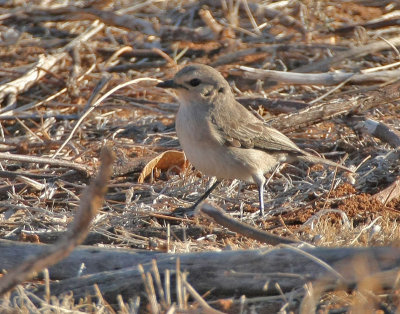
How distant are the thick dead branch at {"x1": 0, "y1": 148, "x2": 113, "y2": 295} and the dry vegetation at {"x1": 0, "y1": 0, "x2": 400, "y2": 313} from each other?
53 cm

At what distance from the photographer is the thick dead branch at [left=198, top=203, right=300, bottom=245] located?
4.32m

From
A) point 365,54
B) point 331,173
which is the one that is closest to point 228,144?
point 331,173

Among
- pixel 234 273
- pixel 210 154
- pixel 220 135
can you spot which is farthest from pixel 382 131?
pixel 234 273

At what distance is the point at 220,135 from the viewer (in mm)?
6332

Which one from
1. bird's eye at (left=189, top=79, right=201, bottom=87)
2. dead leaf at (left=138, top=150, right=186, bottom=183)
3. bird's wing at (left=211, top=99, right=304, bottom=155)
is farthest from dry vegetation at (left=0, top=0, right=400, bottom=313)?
bird's eye at (left=189, top=79, right=201, bottom=87)

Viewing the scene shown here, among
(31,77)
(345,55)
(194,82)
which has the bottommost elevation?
(345,55)

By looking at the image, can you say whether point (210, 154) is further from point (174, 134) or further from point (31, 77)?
point (31, 77)

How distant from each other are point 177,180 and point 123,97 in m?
2.09

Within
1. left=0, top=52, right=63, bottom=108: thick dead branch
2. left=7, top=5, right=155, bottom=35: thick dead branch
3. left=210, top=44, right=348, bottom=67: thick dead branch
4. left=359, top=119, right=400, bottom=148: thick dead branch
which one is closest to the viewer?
left=359, top=119, right=400, bottom=148: thick dead branch

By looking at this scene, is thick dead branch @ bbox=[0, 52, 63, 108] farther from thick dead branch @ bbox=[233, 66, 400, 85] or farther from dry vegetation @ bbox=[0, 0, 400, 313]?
thick dead branch @ bbox=[233, 66, 400, 85]

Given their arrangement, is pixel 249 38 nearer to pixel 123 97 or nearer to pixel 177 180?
pixel 123 97

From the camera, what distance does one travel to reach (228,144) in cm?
640

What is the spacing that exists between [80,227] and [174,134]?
5197mm

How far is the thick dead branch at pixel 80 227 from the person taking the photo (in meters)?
2.73
